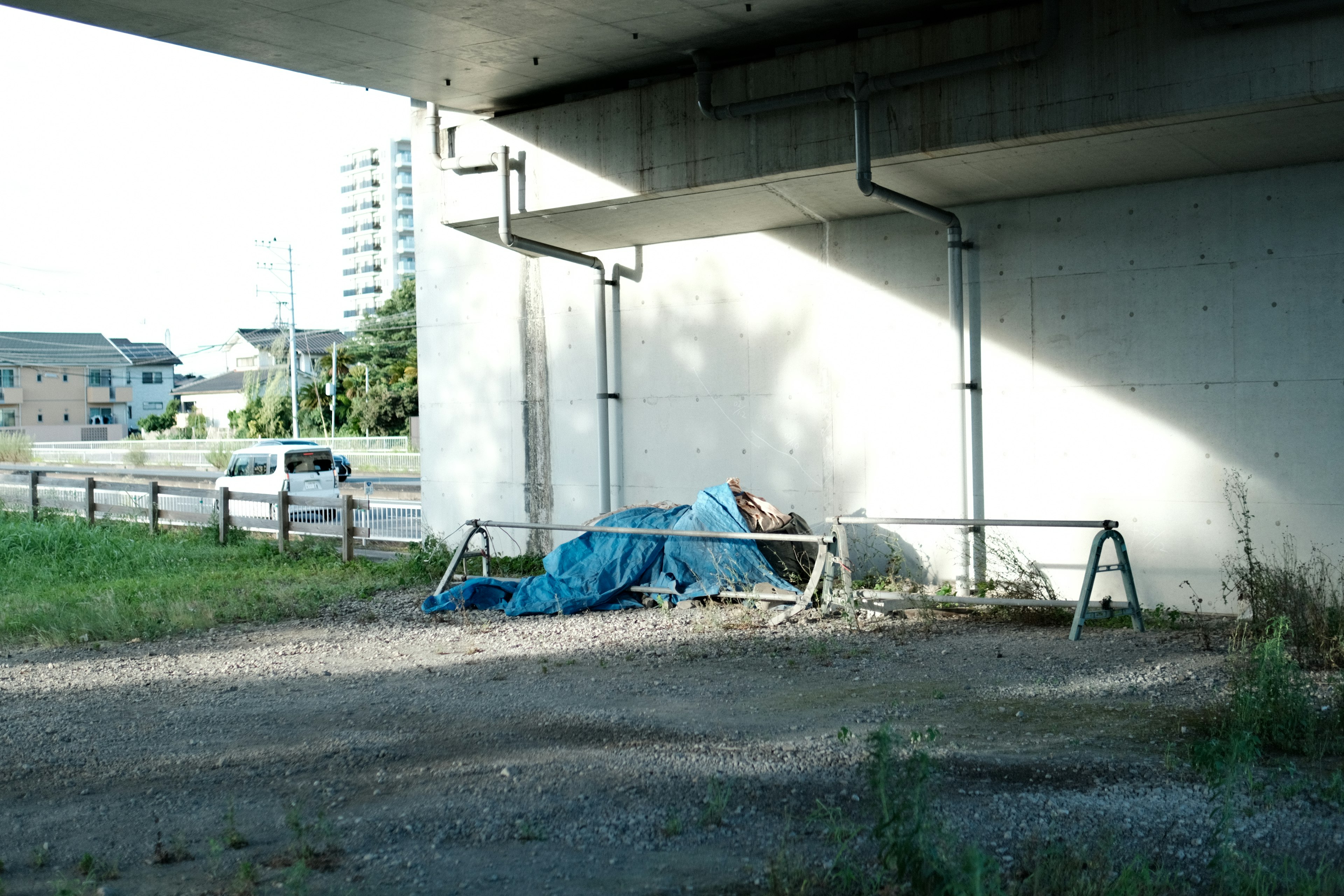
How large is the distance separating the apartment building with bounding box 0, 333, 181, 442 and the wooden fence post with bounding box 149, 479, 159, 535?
2402 inches

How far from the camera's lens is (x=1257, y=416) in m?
8.73

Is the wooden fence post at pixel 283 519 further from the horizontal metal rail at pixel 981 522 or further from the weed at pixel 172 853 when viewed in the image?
the weed at pixel 172 853

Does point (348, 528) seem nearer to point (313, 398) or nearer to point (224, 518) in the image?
point (224, 518)

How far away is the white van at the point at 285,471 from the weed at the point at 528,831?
17.8 m

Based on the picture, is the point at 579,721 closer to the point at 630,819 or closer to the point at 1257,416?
the point at 630,819

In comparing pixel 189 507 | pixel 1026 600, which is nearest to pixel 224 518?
pixel 189 507

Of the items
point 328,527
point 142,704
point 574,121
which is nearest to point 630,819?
point 142,704

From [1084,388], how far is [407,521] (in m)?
8.74

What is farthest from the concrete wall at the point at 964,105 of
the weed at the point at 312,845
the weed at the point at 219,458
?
the weed at the point at 219,458

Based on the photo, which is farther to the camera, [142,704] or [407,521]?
[407,521]

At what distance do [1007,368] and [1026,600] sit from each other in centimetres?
210

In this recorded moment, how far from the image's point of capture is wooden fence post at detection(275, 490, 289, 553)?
1573 centimetres

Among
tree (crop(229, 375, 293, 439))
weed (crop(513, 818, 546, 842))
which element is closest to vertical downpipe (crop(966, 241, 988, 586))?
weed (crop(513, 818, 546, 842))

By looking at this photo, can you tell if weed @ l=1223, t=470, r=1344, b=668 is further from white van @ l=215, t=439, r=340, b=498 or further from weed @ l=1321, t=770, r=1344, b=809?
white van @ l=215, t=439, r=340, b=498
